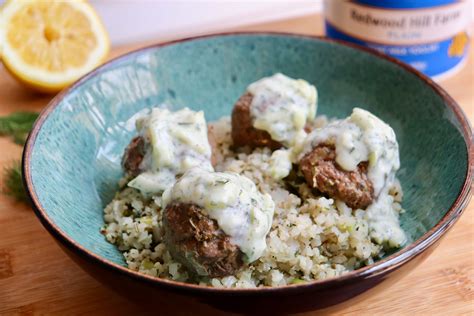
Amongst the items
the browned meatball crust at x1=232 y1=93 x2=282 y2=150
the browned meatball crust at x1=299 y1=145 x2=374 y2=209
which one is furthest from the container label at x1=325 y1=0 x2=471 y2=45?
the browned meatball crust at x1=299 y1=145 x2=374 y2=209

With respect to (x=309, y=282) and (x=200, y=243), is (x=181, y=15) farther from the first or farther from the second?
(x=309, y=282)

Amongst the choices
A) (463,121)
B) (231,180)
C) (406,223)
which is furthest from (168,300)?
(463,121)

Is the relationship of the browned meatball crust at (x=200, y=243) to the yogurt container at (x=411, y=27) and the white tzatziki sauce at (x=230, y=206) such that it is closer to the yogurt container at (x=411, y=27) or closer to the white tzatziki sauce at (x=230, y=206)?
the white tzatziki sauce at (x=230, y=206)

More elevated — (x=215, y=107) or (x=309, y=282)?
(x=309, y=282)

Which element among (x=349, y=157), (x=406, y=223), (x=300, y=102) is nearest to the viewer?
(x=349, y=157)

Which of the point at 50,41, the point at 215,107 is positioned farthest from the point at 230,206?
the point at 50,41

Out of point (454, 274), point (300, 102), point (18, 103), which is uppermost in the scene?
point (300, 102)

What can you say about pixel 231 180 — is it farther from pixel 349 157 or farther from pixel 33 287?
pixel 33 287
